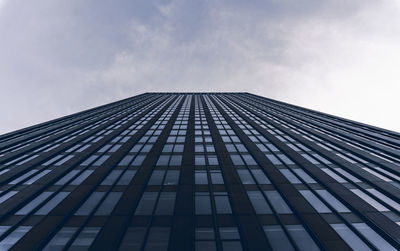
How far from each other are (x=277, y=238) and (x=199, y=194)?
6489mm

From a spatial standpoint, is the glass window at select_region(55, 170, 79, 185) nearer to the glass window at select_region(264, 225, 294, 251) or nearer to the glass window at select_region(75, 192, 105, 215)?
the glass window at select_region(75, 192, 105, 215)

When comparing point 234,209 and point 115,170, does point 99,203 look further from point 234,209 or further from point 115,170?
point 234,209

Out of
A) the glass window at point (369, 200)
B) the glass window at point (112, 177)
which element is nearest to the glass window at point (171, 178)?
the glass window at point (112, 177)

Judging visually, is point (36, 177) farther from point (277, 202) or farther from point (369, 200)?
point (369, 200)

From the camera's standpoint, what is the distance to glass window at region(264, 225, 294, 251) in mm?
11503

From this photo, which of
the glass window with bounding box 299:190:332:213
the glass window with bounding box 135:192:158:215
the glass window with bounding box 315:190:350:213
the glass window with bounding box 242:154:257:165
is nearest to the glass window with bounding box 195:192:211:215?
the glass window with bounding box 135:192:158:215

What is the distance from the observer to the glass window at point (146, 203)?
14.2m

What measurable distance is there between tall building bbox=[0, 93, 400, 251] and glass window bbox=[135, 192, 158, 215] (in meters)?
0.11

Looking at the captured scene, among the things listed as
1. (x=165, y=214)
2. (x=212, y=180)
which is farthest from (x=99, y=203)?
(x=212, y=180)

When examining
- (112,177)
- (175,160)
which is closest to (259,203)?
(175,160)

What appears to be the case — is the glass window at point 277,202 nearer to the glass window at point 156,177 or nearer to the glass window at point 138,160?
the glass window at point 156,177

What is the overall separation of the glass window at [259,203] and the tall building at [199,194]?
12 cm

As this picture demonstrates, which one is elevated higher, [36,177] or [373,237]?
[36,177]

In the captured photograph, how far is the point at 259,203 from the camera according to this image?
15.2 meters
